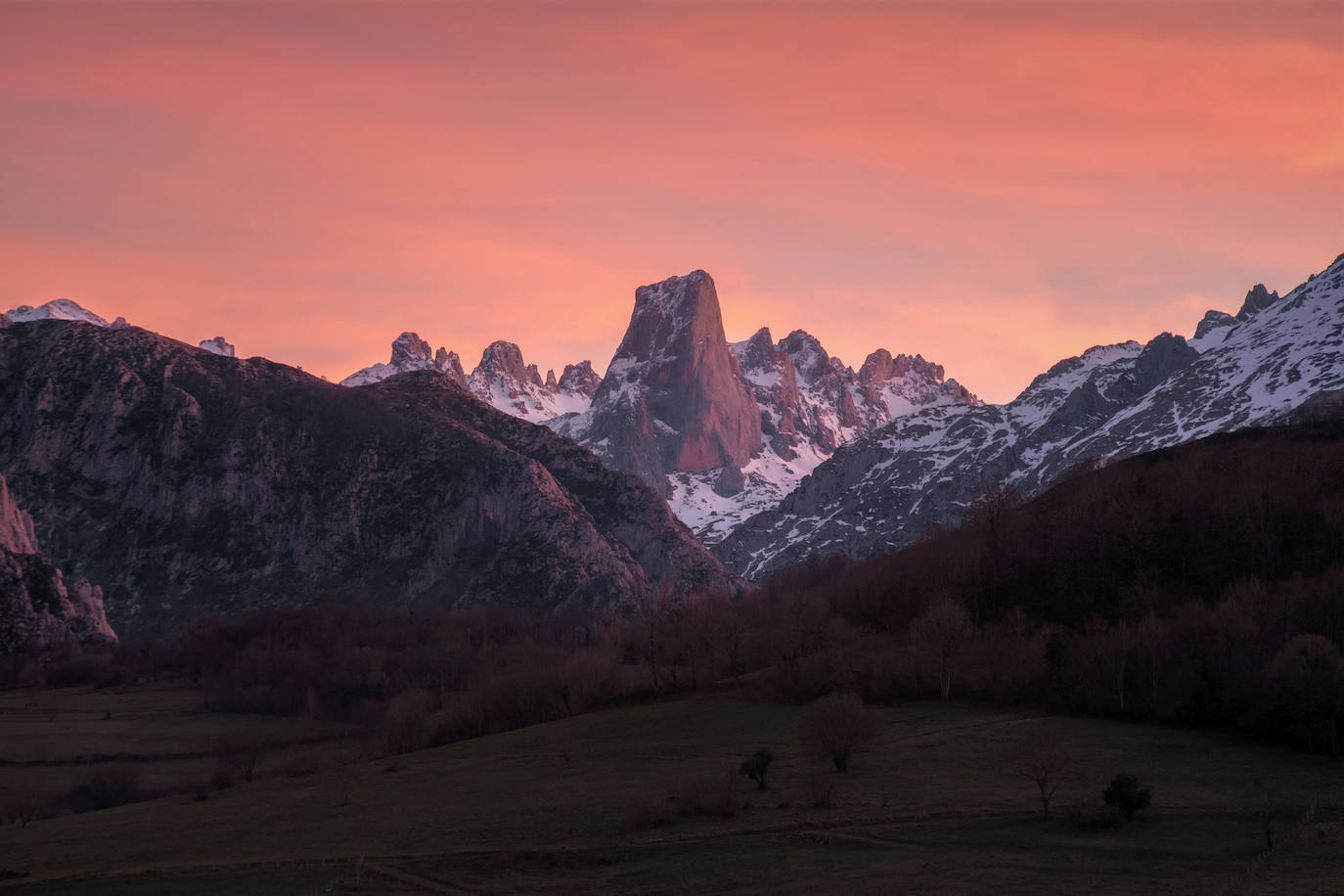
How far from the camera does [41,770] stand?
443 feet

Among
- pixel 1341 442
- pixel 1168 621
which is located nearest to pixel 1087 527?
pixel 1168 621

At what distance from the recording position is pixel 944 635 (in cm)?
12225

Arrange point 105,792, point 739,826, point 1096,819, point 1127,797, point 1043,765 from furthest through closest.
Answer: point 105,792 → point 1043,765 → point 739,826 → point 1127,797 → point 1096,819

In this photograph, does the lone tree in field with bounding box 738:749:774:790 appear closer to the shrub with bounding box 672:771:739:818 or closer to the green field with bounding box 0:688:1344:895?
the green field with bounding box 0:688:1344:895

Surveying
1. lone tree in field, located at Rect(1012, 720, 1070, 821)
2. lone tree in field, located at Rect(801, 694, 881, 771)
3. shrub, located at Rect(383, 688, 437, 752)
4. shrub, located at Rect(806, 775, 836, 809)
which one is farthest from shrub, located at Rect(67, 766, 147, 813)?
lone tree in field, located at Rect(1012, 720, 1070, 821)

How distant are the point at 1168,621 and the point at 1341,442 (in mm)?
75288

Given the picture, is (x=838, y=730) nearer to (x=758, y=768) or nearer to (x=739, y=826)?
(x=758, y=768)

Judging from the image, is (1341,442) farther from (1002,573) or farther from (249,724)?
(249,724)

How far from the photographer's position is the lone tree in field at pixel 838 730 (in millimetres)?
89750

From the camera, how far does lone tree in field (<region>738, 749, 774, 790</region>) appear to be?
282 feet

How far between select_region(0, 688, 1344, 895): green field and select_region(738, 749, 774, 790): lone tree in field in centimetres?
127

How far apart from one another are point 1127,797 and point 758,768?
2666cm

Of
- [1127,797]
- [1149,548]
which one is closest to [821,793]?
[1127,797]

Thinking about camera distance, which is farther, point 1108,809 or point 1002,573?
point 1002,573
